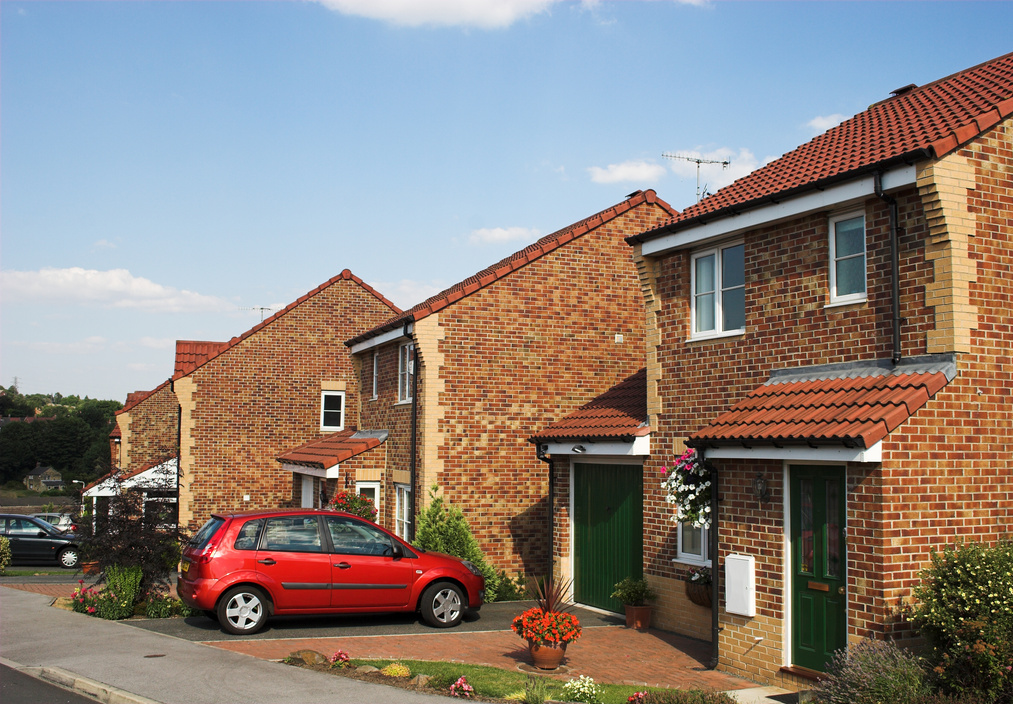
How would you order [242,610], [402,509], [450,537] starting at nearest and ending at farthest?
1. [242,610]
2. [450,537]
3. [402,509]

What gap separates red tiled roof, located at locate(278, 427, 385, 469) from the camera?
19734 mm

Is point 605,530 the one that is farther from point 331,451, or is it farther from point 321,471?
point 331,451

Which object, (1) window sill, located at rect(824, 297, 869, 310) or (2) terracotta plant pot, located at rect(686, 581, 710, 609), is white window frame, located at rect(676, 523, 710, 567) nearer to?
(2) terracotta plant pot, located at rect(686, 581, 710, 609)

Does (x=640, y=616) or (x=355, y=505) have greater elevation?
(x=355, y=505)

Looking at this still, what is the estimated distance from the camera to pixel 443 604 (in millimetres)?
13180

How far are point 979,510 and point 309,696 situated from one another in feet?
22.9

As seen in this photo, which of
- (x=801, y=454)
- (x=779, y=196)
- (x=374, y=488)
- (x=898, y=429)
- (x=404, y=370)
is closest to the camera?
(x=898, y=429)

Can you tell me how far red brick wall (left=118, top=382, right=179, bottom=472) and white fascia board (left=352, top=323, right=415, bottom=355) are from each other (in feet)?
59.4

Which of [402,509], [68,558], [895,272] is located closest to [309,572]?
[402,509]

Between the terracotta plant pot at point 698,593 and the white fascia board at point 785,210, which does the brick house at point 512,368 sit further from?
the terracotta plant pot at point 698,593

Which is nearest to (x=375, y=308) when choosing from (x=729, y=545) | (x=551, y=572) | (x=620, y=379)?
(x=620, y=379)

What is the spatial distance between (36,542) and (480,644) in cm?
2088

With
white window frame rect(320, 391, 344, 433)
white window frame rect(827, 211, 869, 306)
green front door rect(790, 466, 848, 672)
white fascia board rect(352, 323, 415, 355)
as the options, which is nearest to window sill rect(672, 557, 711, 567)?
green front door rect(790, 466, 848, 672)

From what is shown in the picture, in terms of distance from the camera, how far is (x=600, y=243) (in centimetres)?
1862
